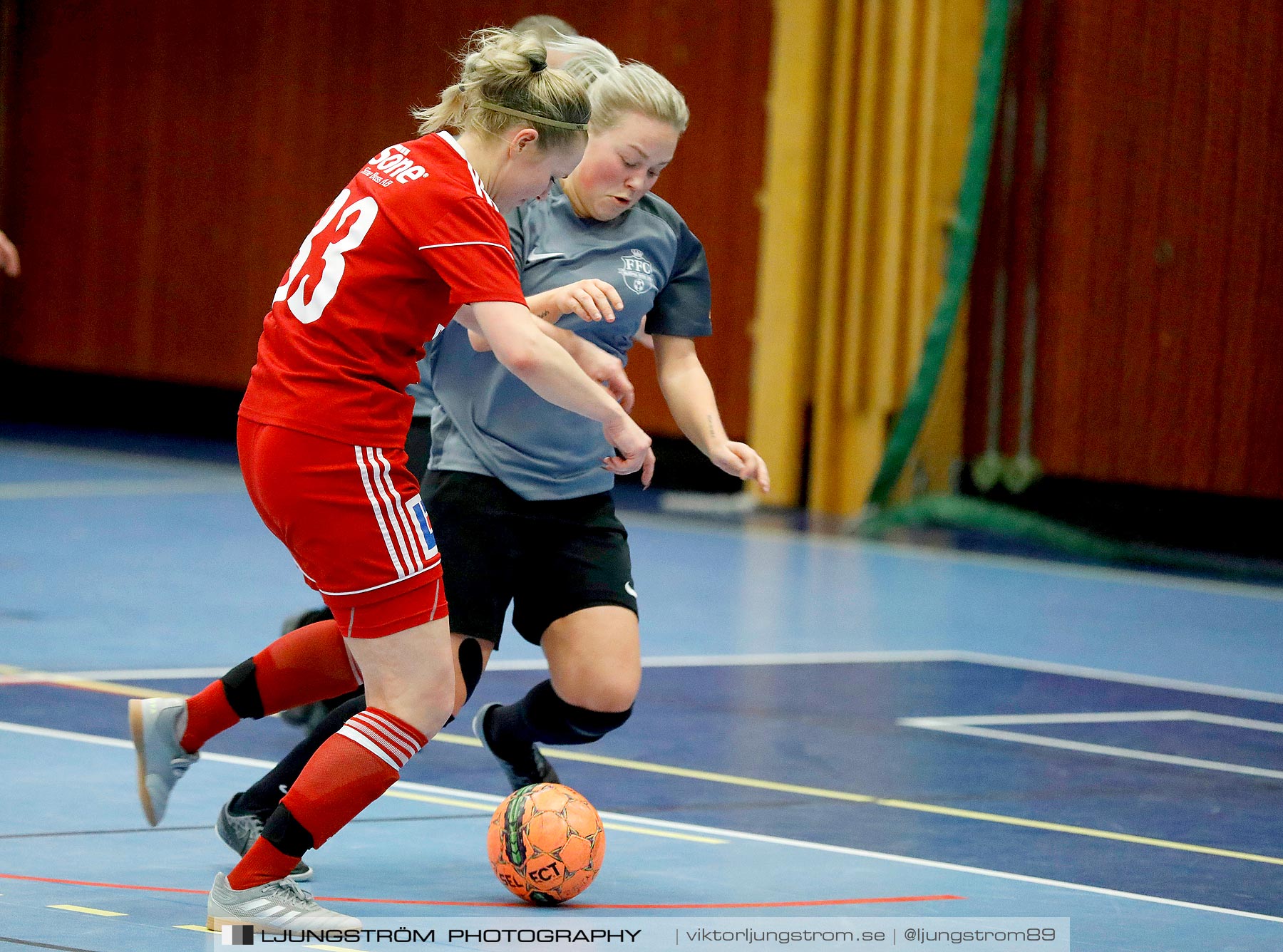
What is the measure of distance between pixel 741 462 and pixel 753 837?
0.95 metres

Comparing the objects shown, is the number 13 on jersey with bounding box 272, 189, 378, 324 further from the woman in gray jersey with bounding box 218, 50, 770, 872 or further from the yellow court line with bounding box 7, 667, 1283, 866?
the yellow court line with bounding box 7, 667, 1283, 866

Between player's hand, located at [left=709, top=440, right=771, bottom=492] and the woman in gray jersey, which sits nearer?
player's hand, located at [left=709, top=440, right=771, bottom=492]

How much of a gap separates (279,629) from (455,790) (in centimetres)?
234

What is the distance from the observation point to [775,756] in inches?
200

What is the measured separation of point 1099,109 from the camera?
35.7 ft

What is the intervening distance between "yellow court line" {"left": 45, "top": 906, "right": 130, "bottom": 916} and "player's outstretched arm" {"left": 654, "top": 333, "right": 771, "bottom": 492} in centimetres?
139

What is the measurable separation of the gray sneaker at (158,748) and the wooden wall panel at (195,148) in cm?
861

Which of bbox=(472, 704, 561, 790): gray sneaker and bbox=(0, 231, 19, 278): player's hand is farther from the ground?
bbox=(0, 231, 19, 278): player's hand

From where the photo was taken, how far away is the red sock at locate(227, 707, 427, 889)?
3133 mm

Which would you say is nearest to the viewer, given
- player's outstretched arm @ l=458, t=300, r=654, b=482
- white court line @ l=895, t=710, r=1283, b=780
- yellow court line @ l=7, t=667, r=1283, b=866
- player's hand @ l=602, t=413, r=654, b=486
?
player's outstretched arm @ l=458, t=300, r=654, b=482

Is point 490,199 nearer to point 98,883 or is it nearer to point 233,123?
point 98,883

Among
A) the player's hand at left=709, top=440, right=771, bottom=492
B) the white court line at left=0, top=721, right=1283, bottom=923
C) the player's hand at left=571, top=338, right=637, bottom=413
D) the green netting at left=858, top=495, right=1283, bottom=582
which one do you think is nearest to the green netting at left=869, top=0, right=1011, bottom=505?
the green netting at left=858, top=495, right=1283, bottom=582

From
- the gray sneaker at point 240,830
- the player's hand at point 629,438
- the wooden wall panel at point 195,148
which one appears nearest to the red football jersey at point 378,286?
the player's hand at point 629,438

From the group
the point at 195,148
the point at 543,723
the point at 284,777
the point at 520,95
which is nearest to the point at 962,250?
the point at 195,148
